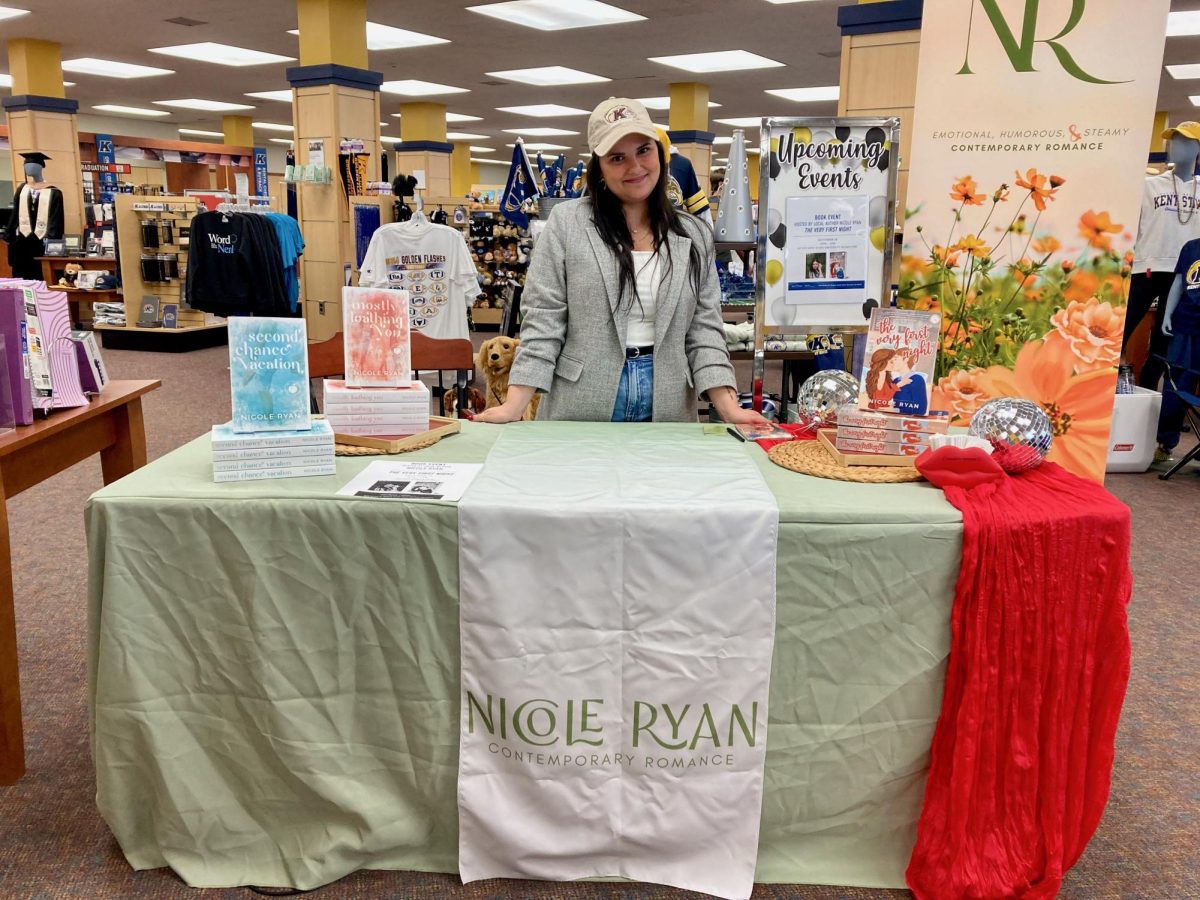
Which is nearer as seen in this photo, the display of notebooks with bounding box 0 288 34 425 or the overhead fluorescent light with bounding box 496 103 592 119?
the display of notebooks with bounding box 0 288 34 425

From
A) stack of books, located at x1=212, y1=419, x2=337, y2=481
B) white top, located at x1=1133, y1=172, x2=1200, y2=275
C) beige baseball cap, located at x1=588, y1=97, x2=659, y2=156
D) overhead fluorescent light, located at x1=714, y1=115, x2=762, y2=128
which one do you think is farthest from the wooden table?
overhead fluorescent light, located at x1=714, y1=115, x2=762, y2=128

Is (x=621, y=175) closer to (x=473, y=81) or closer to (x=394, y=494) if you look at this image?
(x=394, y=494)

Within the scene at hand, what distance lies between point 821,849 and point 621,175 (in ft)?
5.32

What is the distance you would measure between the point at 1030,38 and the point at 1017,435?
1486 millimetres

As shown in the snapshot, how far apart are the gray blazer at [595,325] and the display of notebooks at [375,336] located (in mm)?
418

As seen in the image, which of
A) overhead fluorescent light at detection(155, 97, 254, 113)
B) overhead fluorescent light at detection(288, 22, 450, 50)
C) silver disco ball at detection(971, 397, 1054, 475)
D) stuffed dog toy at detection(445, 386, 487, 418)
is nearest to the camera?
silver disco ball at detection(971, 397, 1054, 475)

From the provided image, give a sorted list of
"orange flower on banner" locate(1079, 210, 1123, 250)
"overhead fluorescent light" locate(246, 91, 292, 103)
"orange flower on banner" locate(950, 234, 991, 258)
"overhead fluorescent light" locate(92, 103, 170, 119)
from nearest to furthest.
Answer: "orange flower on banner" locate(1079, 210, 1123, 250) → "orange flower on banner" locate(950, 234, 991, 258) → "overhead fluorescent light" locate(246, 91, 292, 103) → "overhead fluorescent light" locate(92, 103, 170, 119)

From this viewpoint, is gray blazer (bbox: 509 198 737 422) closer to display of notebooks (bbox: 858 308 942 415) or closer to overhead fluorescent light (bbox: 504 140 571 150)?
display of notebooks (bbox: 858 308 942 415)

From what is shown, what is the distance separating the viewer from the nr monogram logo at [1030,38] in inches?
105

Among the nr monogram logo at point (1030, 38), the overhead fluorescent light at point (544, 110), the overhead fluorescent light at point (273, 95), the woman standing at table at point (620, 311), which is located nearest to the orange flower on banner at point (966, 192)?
the nr monogram logo at point (1030, 38)

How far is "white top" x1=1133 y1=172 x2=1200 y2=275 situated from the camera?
606cm

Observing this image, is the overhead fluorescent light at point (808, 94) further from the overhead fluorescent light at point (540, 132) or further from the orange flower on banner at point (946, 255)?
the orange flower on banner at point (946, 255)

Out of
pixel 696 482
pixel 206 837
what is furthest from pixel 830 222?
pixel 206 837

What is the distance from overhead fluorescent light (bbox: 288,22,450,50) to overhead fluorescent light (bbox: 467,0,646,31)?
58.3 inches
